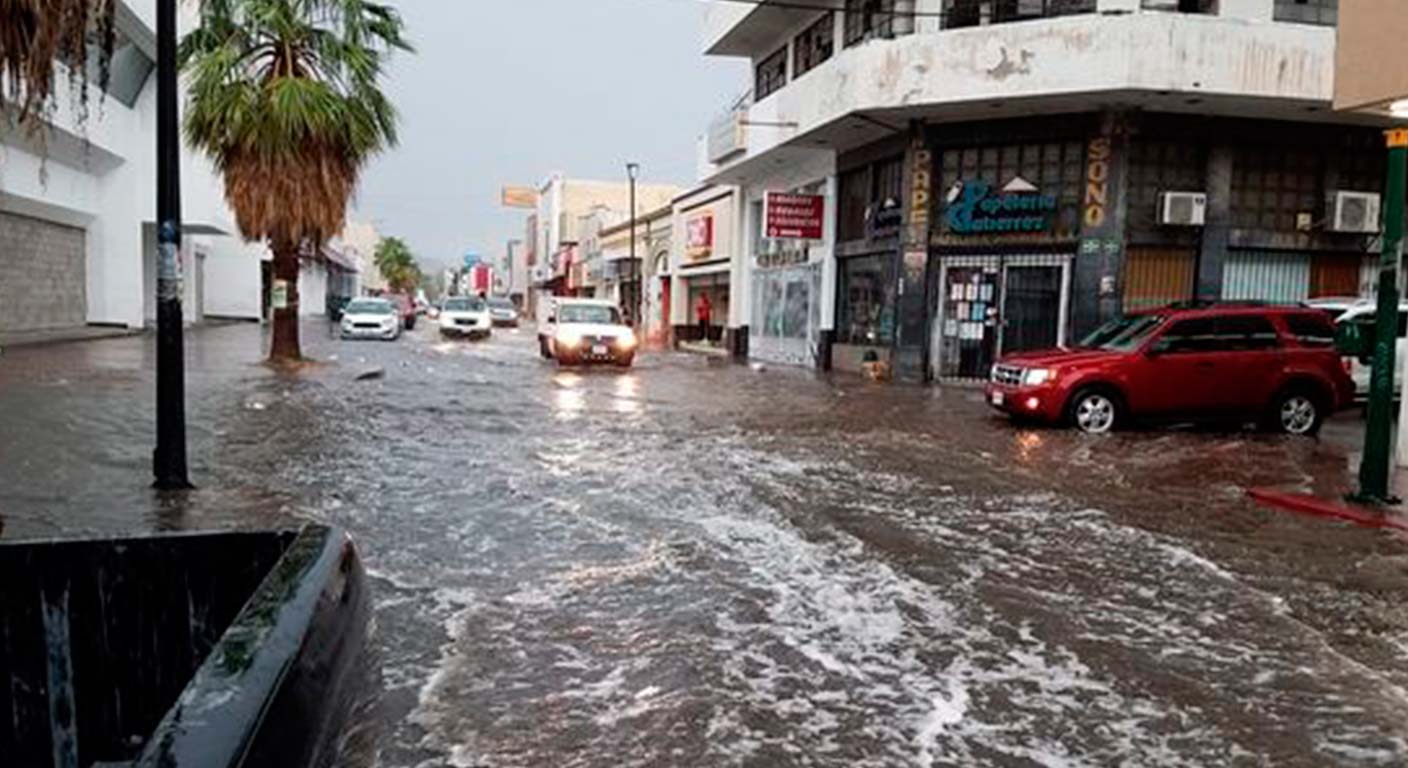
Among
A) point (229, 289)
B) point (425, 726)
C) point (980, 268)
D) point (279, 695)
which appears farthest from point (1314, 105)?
point (229, 289)

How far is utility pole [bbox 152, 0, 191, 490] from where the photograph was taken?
898 cm

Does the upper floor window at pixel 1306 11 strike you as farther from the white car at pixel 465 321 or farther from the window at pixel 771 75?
the white car at pixel 465 321

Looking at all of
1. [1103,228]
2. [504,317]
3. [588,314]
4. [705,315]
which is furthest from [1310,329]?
[504,317]

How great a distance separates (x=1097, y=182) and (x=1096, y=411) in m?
8.23

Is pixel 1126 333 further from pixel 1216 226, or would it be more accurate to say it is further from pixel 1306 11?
pixel 1306 11

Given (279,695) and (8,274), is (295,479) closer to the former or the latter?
(279,695)

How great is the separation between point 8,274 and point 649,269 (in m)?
27.9

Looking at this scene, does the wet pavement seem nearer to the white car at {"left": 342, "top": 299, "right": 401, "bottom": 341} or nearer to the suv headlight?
the suv headlight

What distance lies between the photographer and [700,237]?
136 ft

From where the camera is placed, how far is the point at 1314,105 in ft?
70.4

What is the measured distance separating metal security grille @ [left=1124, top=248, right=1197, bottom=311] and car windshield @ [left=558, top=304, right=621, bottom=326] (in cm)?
1203

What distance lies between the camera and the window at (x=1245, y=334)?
16.0m

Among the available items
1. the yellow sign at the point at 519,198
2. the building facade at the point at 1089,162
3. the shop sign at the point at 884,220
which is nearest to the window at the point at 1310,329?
the building facade at the point at 1089,162

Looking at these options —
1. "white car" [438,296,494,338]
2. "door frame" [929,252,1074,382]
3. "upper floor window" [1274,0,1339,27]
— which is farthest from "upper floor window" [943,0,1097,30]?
"white car" [438,296,494,338]
